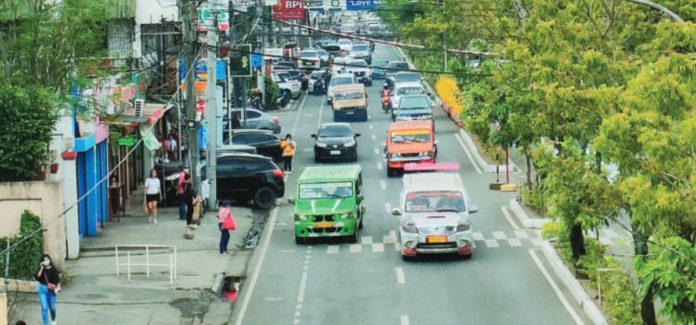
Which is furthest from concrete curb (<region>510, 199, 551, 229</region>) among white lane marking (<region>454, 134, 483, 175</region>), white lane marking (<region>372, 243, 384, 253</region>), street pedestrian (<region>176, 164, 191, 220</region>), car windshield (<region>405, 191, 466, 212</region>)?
street pedestrian (<region>176, 164, 191, 220</region>)

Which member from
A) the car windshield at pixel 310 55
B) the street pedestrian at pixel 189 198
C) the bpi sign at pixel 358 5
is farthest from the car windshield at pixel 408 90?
the street pedestrian at pixel 189 198

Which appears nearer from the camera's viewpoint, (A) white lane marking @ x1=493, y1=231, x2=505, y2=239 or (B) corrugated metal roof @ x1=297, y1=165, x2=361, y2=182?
(A) white lane marking @ x1=493, y1=231, x2=505, y2=239

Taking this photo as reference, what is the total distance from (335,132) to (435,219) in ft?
72.8

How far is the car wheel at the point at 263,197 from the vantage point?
143ft

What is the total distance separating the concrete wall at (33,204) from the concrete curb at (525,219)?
1415cm

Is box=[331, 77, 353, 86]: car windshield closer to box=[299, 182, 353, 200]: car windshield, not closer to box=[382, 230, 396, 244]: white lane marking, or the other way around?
box=[382, 230, 396, 244]: white lane marking

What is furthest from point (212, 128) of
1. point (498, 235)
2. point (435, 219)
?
point (435, 219)

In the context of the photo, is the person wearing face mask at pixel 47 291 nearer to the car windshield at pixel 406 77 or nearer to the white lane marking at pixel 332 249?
the white lane marking at pixel 332 249

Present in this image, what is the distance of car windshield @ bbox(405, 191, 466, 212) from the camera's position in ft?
114

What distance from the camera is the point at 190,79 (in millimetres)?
40750

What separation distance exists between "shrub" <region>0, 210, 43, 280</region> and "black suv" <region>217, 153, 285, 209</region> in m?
14.2

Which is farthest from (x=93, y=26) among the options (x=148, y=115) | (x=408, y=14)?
(x=408, y=14)

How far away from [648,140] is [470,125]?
87.1ft

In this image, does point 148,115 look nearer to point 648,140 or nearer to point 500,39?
point 500,39
